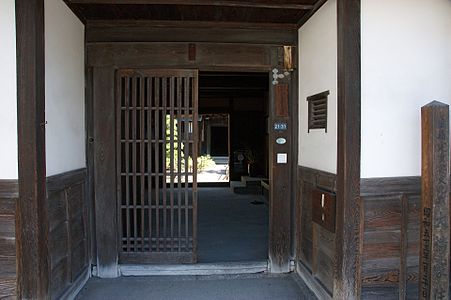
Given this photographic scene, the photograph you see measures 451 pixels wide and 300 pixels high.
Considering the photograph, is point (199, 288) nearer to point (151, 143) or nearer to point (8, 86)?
point (151, 143)

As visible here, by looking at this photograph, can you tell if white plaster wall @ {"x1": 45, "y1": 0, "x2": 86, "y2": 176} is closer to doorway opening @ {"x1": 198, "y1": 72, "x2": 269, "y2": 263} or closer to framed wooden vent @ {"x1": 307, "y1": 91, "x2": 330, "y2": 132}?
doorway opening @ {"x1": 198, "y1": 72, "x2": 269, "y2": 263}

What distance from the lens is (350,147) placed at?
8.93ft

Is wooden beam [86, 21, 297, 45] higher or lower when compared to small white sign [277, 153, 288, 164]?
higher

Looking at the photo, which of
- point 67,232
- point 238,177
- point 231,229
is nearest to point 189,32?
point 67,232

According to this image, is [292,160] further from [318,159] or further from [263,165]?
[263,165]

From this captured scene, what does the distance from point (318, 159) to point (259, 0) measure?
1.41 meters

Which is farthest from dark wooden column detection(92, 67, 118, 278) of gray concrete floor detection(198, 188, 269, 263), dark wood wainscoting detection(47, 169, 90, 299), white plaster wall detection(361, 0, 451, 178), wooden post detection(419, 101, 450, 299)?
wooden post detection(419, 101, 450, 299)

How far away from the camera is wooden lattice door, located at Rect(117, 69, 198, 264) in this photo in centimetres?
380

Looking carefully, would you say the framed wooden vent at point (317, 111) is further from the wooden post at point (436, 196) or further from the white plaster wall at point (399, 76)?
the wooden post at point (436, 196)

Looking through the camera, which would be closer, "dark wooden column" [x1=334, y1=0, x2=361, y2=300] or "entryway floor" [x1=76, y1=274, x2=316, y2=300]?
"dark wooden column" [x1=334, y1=0, x2=361, y2=300]

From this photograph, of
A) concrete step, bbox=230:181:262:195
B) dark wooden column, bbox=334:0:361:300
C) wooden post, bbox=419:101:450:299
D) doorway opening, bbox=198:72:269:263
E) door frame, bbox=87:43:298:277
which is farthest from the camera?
concrete step, bbox=230:181:262:195

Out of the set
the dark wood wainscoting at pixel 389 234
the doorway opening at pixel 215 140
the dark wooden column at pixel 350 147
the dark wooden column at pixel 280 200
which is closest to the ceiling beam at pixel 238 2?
the dark wooden column at pixel 350 147

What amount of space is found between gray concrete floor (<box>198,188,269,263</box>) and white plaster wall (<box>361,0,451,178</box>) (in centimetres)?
191

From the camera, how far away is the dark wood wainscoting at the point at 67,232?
2873 mm
